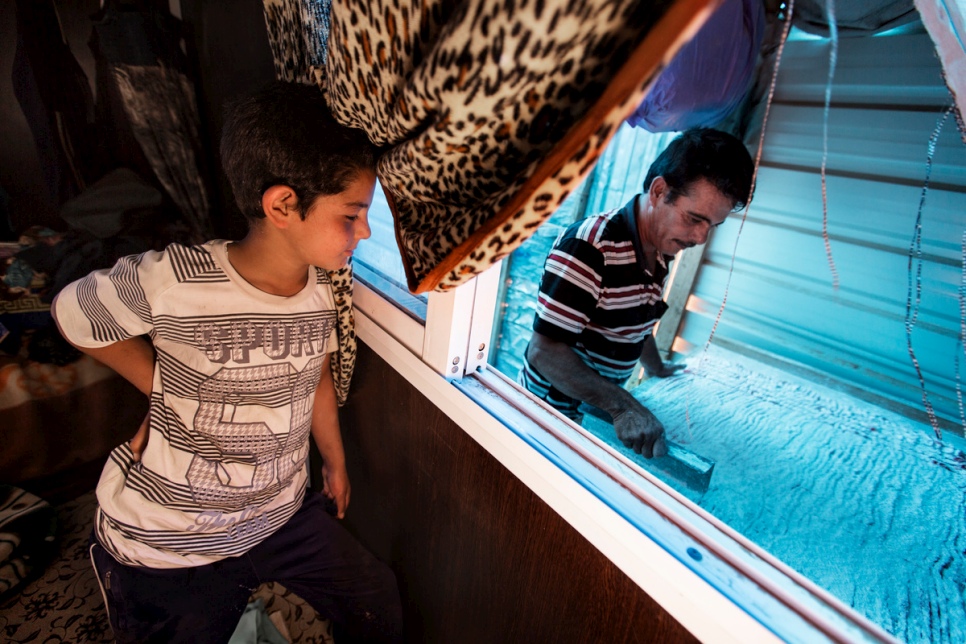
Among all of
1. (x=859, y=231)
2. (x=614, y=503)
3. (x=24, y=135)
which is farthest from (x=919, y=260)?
(x=24, y=135)

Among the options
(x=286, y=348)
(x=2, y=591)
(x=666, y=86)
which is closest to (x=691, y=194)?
(x=666, y=86)

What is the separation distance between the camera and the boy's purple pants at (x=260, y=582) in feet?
3.71

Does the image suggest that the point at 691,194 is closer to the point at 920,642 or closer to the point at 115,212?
the point at 920,642

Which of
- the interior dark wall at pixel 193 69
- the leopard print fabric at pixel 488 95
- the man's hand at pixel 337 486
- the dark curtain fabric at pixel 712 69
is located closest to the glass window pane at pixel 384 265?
the leopard print fabric at pixel 488 95

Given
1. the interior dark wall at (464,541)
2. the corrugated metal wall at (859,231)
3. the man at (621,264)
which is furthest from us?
the corrugated metal wall at (859,231)

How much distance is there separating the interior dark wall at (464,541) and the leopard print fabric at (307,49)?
0.26 meters

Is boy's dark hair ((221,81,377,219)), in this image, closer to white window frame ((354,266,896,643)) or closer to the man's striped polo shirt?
white window frame ((354,266,896,643))

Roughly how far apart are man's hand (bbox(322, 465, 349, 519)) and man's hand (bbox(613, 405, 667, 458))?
105 centimetres

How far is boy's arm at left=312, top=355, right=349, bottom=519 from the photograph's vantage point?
4.83 ft

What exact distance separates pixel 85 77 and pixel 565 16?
276cm

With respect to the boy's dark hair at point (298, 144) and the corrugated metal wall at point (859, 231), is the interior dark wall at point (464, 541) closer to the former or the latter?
the boy's dark hair at point (298, 144)

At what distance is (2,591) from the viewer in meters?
1.69

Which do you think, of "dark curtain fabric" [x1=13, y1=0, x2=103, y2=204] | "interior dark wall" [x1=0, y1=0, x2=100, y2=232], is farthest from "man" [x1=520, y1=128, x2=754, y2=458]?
"interior dark wall" [x1=0, y1=0, x2=100, y2=232]

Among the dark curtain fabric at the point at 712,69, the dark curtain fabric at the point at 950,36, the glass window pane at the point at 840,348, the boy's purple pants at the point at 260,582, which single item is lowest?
the boy's purple pants at the point at 260,582
